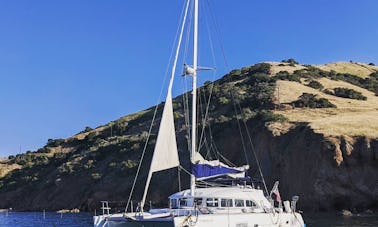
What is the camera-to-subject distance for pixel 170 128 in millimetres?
29625

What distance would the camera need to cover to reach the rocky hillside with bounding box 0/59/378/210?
5456 cm

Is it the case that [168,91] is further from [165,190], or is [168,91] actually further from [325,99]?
[325,99]

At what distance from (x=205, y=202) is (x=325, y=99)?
5263cm

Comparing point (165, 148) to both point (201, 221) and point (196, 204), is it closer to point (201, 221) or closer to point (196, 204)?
point (196, 204)

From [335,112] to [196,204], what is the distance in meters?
46.9

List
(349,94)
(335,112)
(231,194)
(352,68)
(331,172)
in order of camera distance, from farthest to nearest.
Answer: (352,68) → (349,94) → (335,112) → (331,172) → (231,194)

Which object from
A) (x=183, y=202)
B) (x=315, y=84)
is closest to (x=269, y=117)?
(x=315, y=84)

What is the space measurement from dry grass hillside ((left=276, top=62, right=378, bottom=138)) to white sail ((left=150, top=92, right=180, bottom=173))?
107ft

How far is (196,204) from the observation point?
93.1 ft

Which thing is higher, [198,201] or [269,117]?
[269,117]

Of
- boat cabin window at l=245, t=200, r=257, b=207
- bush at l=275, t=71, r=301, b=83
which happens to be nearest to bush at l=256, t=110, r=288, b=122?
bush at l=275, t=71, r=301, b=83

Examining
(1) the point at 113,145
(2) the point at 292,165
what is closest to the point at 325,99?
(2) the point at 292,165

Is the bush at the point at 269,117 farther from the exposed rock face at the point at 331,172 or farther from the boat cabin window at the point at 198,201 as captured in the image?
the boat cabin window at the point at 198,201

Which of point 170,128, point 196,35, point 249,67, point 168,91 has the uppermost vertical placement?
point 249,67
